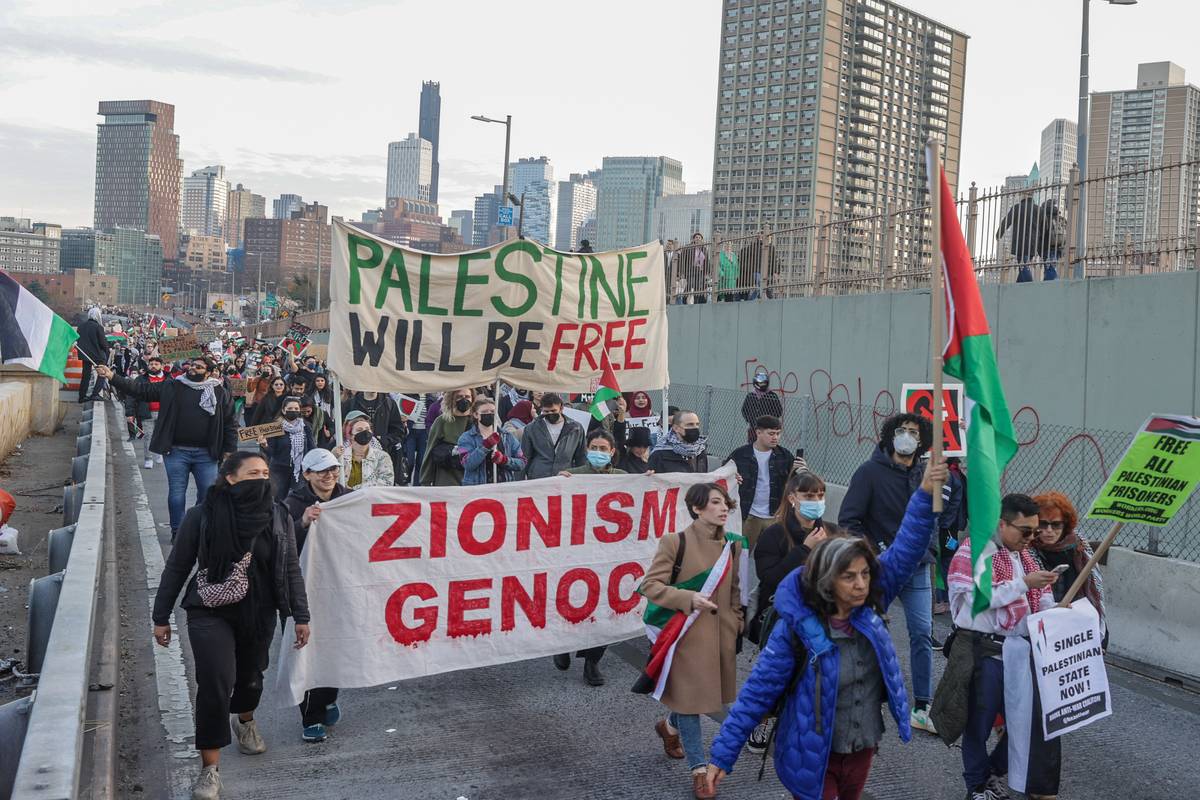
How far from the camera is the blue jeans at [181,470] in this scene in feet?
34.0

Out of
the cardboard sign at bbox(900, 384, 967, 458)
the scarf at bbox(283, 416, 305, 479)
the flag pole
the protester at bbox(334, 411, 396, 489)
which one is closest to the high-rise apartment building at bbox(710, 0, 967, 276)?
the cardboard sign at bbox(900, 384, 967, 458)

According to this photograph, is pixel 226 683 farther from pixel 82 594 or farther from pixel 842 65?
pixel 842 65

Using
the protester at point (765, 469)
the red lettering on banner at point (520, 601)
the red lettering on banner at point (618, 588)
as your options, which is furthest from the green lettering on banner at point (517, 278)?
the red lettering on banner at point (520, 601)

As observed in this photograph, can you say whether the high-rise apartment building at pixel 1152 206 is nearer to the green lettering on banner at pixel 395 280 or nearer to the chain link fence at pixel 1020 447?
the chain link fence at pixel 1020 447

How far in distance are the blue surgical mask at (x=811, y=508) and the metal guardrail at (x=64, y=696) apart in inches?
140

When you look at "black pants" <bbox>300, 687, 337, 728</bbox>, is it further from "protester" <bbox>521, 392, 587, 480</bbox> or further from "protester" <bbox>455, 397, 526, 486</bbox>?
"protester" <bbox>521, 392, 587, 480</bbox>

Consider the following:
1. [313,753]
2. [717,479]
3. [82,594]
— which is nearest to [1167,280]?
[717,479]

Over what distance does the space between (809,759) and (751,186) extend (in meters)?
167

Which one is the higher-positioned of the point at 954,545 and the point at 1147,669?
the point at 954,545

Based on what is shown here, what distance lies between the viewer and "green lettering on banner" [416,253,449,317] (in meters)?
8.49

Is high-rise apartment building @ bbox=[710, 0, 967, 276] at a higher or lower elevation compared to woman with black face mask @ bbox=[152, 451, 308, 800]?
higher

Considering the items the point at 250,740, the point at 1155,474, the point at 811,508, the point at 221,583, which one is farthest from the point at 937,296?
the point at 250,740

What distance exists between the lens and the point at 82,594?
6.43 metres

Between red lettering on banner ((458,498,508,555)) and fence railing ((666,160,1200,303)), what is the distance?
6.77m
